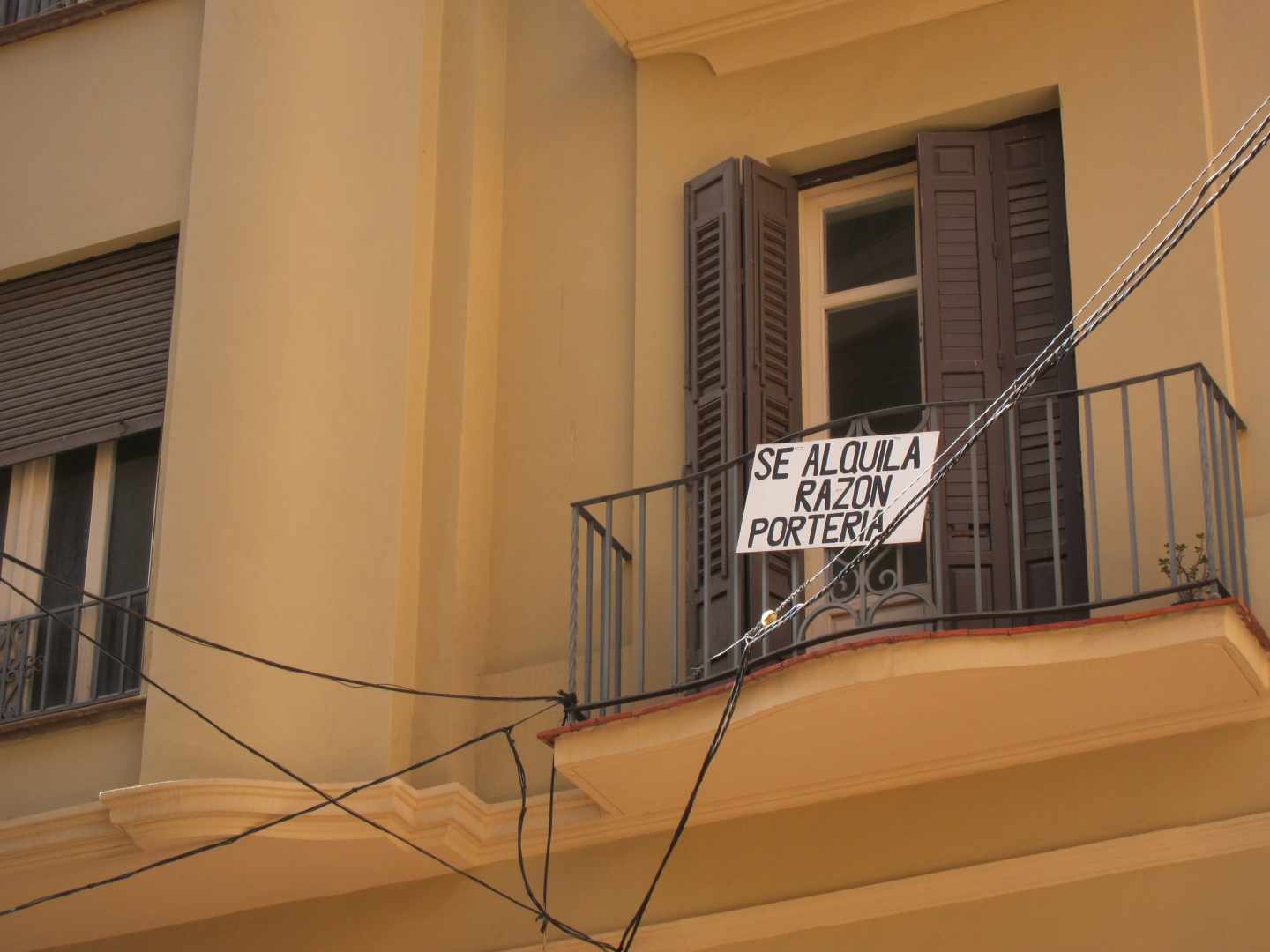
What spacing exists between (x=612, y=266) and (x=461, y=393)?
98 centimetres

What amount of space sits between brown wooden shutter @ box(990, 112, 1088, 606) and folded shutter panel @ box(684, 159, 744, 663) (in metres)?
1.20

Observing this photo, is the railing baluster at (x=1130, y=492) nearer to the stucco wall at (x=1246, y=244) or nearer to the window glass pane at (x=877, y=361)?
the stucco wall at (x=1246, y=244)

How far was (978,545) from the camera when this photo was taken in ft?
A: 29.5

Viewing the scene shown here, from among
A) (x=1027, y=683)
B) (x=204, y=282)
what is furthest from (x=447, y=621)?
(x=1027, y=683)

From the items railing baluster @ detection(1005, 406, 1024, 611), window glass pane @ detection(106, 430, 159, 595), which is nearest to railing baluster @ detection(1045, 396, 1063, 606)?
railing baluster @ detection(1005, 406, 1024, 611)

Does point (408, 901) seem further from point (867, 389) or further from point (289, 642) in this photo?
point (867, 389)

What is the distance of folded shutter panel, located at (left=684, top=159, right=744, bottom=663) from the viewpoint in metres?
9.70

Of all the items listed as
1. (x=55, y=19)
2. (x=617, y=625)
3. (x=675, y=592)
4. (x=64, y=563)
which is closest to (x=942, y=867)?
(x=675, y=592)

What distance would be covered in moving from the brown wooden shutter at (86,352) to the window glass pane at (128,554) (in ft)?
0.56

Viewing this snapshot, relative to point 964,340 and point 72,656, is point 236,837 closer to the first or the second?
point 72,656

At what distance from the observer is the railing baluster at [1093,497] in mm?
8695

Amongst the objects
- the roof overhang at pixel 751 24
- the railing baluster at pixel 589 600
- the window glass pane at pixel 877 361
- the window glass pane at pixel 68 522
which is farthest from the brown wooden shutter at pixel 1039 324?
the window glass pane at pixel 68 522

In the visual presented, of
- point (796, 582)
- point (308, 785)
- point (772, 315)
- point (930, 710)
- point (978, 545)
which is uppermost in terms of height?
point (772, 315)

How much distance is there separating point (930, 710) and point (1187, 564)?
1207 mm
